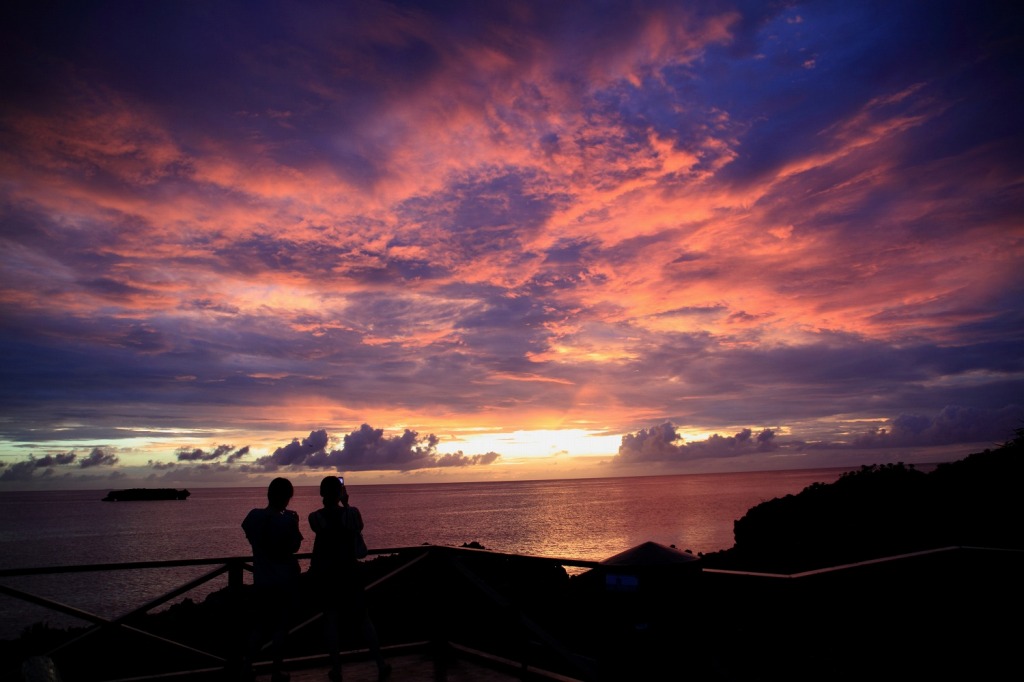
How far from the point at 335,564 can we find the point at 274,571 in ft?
1.79

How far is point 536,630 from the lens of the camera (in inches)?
196

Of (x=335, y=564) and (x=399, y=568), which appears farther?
(x=399, y=568)

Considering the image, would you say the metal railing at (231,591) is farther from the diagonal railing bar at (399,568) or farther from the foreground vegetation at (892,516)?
the foreground vegetation at (892,516)

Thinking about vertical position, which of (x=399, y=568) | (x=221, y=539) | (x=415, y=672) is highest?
(x=399, y=568)

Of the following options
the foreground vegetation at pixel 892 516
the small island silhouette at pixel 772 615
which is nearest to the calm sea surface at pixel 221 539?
the foreground vegetation at pixel 892 516

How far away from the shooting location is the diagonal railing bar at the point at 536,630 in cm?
470

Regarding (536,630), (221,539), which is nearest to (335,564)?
(536,630)

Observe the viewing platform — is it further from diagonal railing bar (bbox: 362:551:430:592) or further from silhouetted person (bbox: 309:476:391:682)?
diagonal railing bar (bbox: 362:551:430:592)

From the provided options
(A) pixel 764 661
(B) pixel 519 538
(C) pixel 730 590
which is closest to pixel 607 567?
(C) pixel 730 590

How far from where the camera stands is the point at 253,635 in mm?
→ 5887

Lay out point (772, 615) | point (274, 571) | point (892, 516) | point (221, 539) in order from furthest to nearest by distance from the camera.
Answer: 1. point (221, 539)
2. point (892, 516)
3. point (274, 571)
4. point (772, 615)

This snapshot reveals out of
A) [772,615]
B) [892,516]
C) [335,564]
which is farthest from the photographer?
[892,516]

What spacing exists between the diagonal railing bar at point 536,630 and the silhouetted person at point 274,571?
1698mm

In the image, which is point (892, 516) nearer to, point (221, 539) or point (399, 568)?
point (399, 568)
